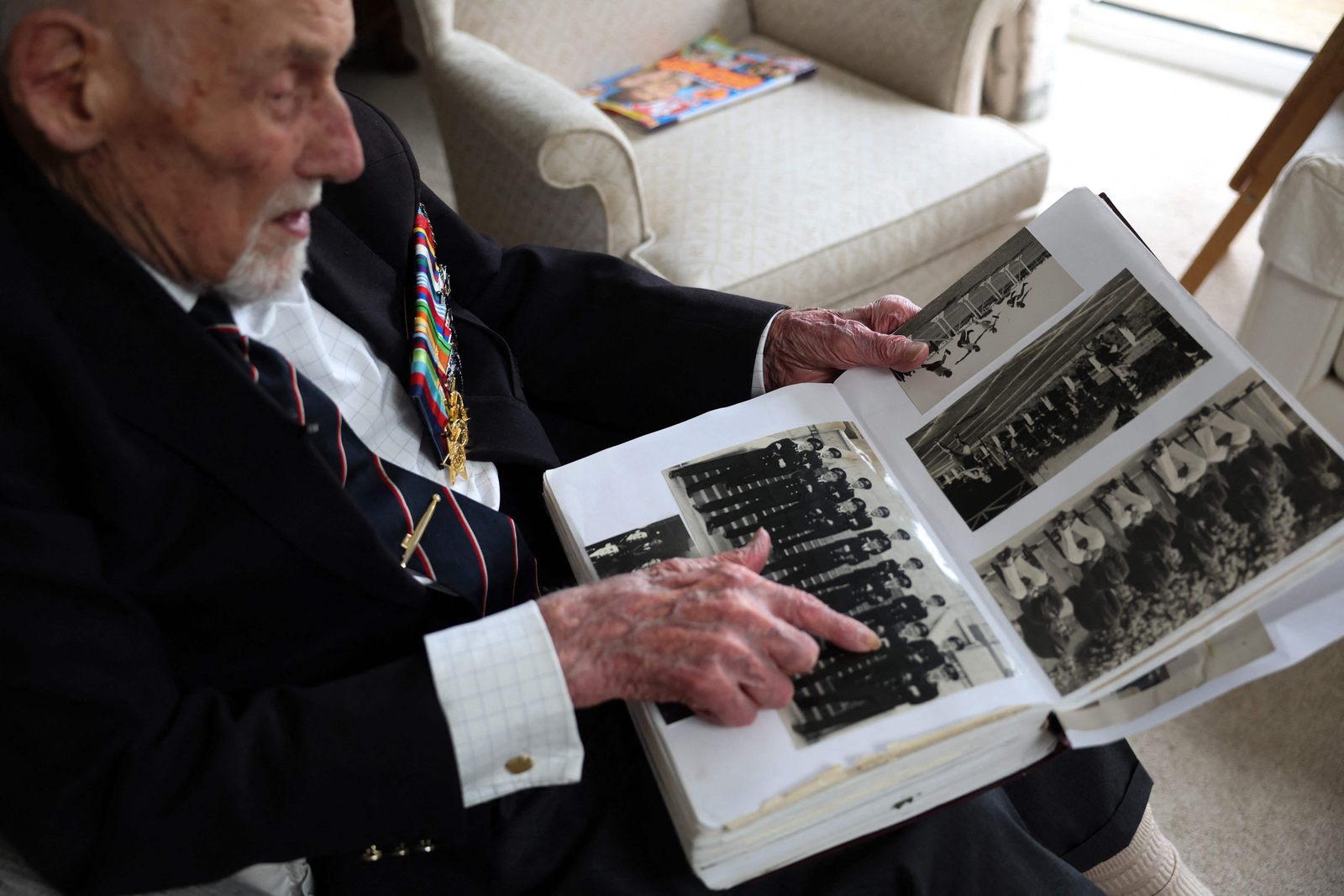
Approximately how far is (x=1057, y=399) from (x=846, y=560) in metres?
0.20

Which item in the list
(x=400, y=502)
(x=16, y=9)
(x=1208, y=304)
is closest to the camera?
(x=16, y=9)

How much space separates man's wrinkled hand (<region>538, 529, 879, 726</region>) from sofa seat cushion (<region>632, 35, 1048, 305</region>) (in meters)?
0.86

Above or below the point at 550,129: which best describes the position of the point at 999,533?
above

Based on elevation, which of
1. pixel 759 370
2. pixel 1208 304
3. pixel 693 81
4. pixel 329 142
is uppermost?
pixel 329 142

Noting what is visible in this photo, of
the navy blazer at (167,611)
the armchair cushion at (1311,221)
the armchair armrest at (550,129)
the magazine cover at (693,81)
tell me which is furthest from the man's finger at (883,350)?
the magazine cover at (693,81)

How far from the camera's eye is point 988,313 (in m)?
0.76

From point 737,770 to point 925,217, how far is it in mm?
1253

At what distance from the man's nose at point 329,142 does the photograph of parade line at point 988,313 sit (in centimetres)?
48

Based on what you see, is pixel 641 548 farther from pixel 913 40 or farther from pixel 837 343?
pixel 913 40

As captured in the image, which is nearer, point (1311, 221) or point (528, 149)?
point (1311, 221)

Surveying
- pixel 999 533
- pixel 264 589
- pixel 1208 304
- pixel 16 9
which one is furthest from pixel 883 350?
pixel 1208 304

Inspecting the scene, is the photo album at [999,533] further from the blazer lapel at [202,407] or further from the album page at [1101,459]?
the blazer lapel at [202,407]

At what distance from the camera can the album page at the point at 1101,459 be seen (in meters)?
0.56

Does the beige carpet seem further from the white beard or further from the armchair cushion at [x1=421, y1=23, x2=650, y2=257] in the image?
the white beard
